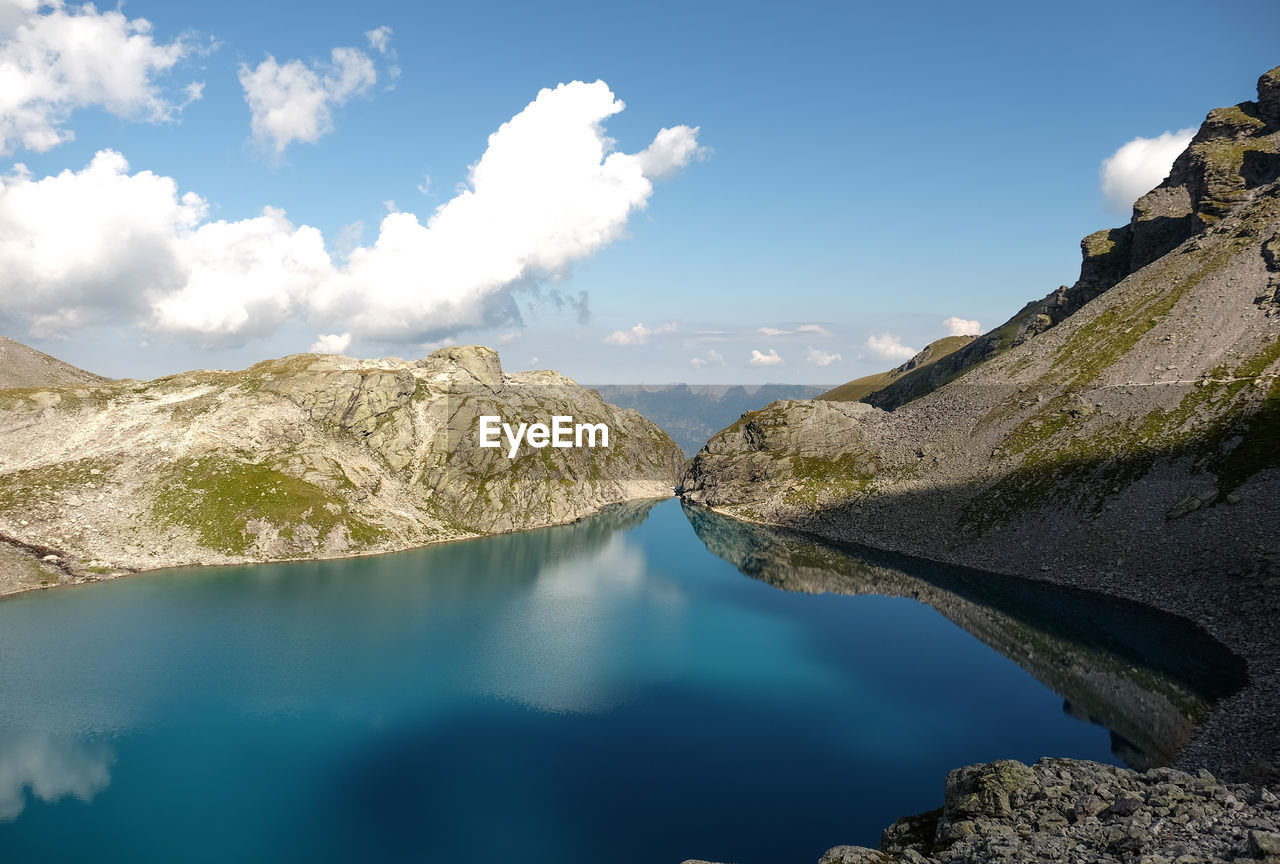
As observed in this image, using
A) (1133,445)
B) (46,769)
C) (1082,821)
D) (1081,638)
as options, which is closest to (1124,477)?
(1133,445)

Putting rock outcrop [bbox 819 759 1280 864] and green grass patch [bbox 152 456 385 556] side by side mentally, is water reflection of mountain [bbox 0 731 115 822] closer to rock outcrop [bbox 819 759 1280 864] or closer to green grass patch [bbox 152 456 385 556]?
rock outcrop [bbox 819 759 1280 864]

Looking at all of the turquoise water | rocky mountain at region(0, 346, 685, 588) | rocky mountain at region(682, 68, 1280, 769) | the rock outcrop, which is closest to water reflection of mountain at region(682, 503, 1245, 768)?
rocky mountain at region(682, 68, 1280, 769)

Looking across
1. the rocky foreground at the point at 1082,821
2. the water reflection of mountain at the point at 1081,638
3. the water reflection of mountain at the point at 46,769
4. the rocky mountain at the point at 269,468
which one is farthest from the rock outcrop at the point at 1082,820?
the rocky mountain at the point at 269,468

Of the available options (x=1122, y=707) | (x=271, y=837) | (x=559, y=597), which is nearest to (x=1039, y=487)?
(x=1122, y=707)

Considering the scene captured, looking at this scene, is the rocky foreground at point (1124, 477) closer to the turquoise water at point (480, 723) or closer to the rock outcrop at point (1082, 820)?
the rock outcrop at point (1082, 820)

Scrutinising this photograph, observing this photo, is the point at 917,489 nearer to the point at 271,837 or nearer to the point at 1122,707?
the point at 1122,707
